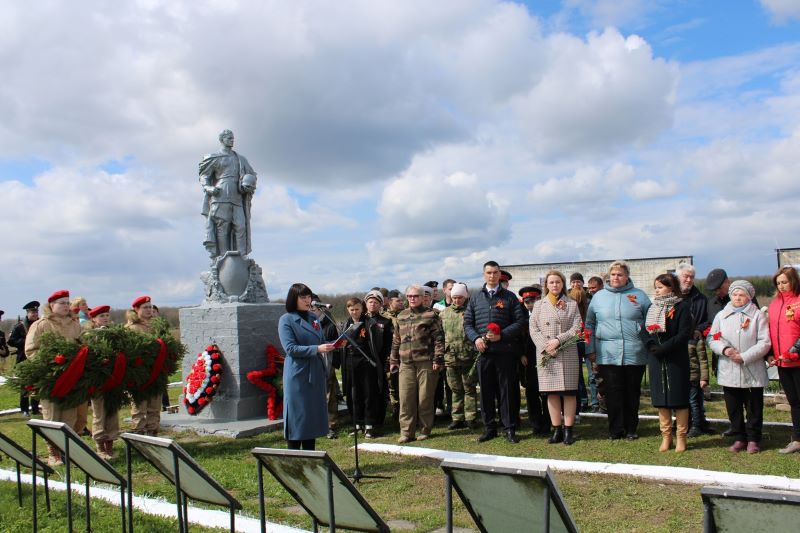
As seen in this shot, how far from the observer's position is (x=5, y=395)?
1501 centimetres

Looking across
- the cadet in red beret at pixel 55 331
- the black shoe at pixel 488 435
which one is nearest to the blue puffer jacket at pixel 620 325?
the black shoe at pixel 488 435

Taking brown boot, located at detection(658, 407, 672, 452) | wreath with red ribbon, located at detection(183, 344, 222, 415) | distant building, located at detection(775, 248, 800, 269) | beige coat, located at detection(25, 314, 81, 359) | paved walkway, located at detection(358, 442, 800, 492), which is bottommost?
paved walkway, located at detection(358, 442, 800, 492)

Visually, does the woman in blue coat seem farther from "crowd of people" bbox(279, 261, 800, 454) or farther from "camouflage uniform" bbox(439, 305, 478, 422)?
"camouflage uniform" bbox(439, 305, 478, 422)

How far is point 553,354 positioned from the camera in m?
6.83

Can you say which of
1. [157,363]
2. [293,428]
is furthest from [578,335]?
[157,363]

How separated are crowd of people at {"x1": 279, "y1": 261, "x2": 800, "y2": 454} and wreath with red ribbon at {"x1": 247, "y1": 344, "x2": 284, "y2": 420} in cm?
89

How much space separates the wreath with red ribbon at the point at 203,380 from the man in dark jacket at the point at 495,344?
3901mm

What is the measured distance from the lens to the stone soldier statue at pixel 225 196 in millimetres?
10266

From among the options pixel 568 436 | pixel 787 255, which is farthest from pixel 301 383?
pixel 787 255

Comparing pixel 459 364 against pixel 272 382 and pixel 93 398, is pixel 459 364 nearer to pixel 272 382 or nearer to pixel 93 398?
pixel 272 382

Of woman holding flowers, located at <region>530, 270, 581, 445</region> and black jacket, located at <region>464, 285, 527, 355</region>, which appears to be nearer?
woman holding flowers, located at <region>530, 270, 581, 445</region>

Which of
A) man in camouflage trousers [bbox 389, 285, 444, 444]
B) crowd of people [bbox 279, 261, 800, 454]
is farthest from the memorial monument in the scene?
man in camouflage trousers [bbox 389, 285, 444, 444]

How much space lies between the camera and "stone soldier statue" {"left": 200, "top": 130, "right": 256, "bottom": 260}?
33.7 ft

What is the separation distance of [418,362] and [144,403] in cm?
358
